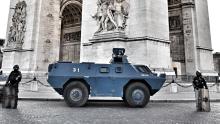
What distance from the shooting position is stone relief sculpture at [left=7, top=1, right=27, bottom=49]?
19.6 metres

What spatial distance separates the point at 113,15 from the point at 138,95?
25.7 feet

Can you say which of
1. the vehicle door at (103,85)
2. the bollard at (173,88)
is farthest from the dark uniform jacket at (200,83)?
the bollard at (173,88)

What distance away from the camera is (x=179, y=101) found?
9.24 meters

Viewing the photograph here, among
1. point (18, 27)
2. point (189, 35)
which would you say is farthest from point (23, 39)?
point (189, 35)

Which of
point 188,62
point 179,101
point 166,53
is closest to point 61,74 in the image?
point 179,101

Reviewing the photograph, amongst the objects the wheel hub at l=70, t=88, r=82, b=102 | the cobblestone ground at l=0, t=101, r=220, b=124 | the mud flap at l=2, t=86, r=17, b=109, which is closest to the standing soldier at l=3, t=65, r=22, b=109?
the mud flap at l=2, t=86, r=17, b=109

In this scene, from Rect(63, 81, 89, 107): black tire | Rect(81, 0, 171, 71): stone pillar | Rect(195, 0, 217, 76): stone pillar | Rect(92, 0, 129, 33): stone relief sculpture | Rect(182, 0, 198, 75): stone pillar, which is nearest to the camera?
Rect(63, 81, 89, 107): black tire

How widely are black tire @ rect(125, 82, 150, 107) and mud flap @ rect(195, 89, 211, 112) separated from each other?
163 centimetres

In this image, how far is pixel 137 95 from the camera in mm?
7156

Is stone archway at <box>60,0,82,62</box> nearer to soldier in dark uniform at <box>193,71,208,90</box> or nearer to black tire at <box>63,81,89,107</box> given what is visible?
black tire at <box>63,81,89,107</box>

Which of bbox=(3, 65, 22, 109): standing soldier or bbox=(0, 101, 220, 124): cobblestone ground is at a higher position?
bbox=(3, 65, 22, 109): standing soldier

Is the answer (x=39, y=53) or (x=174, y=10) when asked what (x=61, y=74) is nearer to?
(x=39, y=53)

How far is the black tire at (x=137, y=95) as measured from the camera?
7137 millimetres

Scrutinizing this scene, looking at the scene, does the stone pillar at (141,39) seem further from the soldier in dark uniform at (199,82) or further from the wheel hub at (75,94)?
the wheel hub at (75,94)
